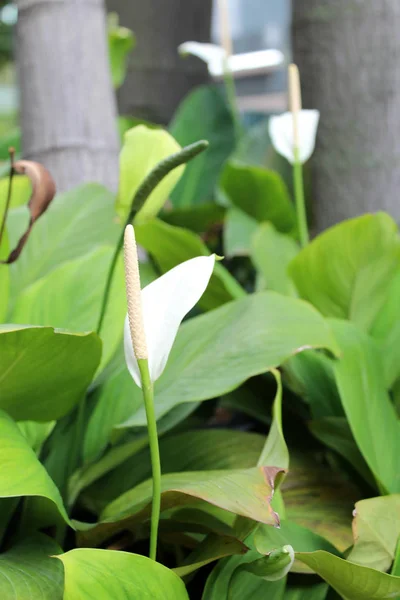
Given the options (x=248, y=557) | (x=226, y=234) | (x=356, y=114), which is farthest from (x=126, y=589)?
(x=356, y=114)

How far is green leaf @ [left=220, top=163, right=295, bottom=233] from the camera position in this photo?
41.4 inches

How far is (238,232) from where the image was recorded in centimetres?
108

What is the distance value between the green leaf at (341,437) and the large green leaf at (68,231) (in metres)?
0.35

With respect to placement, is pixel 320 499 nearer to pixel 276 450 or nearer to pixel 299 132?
pixel 276 450

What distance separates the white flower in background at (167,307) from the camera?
1.16 feet

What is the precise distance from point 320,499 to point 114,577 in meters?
0.30

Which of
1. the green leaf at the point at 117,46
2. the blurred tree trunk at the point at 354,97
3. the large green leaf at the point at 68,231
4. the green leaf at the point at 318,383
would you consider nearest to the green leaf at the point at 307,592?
the green leaf at the point at 318,383

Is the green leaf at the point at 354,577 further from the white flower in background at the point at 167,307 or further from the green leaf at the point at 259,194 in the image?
the green leaf at the point at 259,194

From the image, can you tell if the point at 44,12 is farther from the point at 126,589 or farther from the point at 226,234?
the point at 126,589

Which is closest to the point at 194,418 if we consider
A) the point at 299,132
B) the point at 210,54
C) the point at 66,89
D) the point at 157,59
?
the point at 299,132

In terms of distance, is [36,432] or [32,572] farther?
[36,432]

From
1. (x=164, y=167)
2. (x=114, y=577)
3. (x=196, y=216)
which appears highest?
(x=164, y=167)

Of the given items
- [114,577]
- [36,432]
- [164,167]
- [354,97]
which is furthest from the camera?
[354,97]

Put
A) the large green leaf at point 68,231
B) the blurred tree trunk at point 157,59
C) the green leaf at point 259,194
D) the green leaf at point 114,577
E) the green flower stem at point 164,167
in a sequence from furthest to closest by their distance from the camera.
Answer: the blurred tree trunk at point 157,59 → the green leaf at point 259,194 → the large green leaf at point 68,231 → the green flower stem at point 164,167 → the green leaf at point 114,577
